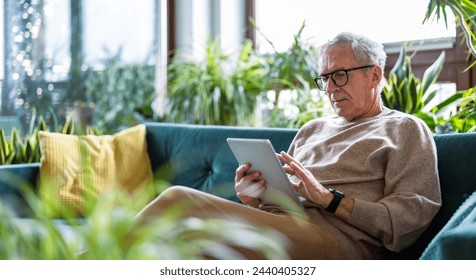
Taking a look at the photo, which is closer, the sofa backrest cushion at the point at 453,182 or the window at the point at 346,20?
the sofa backrest cushion at the point at 453,182

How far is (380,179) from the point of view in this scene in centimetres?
215

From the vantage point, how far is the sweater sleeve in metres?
2.00

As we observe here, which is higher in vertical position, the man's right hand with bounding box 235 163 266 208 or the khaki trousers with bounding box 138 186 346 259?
the man's right hand with bounding box 235 163 266 208

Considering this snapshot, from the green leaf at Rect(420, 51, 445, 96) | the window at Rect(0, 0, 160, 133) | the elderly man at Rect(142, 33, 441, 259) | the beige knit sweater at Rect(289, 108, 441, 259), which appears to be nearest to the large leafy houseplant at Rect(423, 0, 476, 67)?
the elderly man at Rect(142, 33, 441, 259)

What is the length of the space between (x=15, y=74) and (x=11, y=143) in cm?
92

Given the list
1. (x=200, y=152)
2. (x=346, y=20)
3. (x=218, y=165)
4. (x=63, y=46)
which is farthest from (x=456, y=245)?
(x=63, y=46)

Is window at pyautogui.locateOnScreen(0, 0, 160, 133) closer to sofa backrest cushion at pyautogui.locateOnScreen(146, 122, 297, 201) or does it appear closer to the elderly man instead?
sofa backrest cushion at pyautogui.locateOnScreen(146, 122, 297, 201)

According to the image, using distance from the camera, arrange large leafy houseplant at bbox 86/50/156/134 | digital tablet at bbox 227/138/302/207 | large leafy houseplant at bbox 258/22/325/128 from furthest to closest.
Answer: large leafy houseplant at bbox 86/50/156/134 < large leafy houseplant at bbox 258/22/325/128 < digital tablet at bbox 227/138/302/207

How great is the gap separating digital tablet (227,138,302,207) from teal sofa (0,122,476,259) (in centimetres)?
41

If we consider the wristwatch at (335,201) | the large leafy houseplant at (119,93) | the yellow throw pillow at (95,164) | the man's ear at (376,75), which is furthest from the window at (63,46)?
the wristwatch at (335,201)

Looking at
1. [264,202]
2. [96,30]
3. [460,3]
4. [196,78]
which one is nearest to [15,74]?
[96,30]

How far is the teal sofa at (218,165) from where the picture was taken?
2125mm

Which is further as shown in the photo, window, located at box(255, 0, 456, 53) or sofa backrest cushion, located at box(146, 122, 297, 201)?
window, located at box(255, 0, 456, 53)

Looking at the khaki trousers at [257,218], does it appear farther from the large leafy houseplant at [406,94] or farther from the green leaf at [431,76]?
the green leaf at [431,76]
